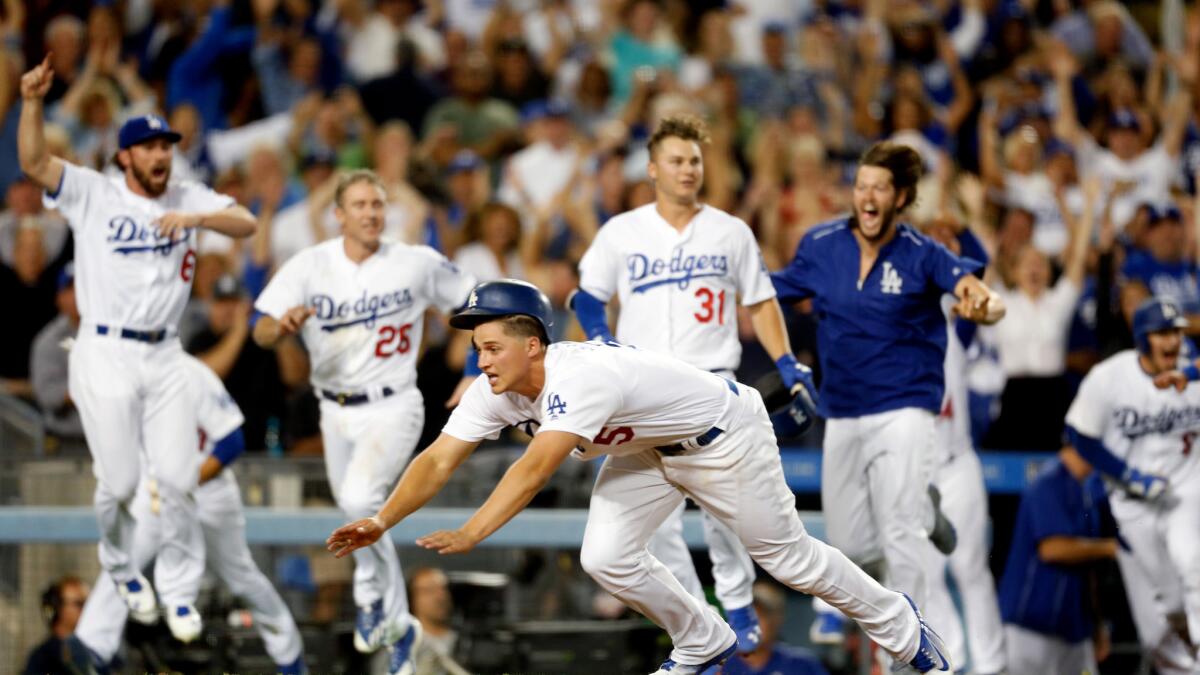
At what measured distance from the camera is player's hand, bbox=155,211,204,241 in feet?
25.9

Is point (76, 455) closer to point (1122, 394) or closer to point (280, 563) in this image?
point (280, 563)

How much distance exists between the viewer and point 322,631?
950 cm

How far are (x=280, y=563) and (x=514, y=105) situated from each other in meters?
5.22

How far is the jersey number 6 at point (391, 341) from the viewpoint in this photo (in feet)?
27.1

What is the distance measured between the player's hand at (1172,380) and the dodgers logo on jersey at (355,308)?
162 inches

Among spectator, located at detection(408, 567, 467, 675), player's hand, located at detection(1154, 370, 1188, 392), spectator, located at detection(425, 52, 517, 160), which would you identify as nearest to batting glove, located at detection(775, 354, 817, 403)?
player's hand, located at detection(1154, 370, 1188, 392)

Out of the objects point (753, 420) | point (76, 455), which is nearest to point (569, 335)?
point (76, 455)

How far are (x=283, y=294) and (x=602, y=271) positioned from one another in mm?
1622

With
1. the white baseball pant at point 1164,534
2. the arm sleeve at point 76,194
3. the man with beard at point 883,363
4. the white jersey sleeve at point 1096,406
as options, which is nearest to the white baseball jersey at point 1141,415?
the white jersey sleeve at point 1096,406

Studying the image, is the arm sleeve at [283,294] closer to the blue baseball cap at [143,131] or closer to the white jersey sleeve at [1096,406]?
the blue baseball cap at [143,131]

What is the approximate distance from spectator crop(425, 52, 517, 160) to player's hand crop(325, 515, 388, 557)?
7.87 m

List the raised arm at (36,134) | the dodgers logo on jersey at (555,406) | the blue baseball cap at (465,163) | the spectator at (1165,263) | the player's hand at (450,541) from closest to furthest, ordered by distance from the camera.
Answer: the player's hand at (450,541) → the dodgers logo on jersey at (555,406) → the raised arm at (36,134) → the spectator at (1165,263) → the blue baseball cap at (465,163)

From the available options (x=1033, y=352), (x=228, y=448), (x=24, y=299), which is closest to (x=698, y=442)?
(x=228, y=448)

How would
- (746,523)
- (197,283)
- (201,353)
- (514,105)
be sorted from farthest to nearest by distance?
(514,105) < (197,283) < (201,353) < (746,523)
